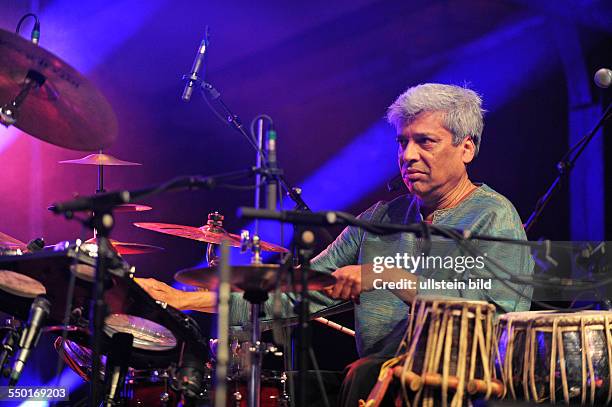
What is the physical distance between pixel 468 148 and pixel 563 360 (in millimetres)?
1292

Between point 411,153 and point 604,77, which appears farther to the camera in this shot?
point 411,153

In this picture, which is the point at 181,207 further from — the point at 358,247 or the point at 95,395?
the point at 95,395

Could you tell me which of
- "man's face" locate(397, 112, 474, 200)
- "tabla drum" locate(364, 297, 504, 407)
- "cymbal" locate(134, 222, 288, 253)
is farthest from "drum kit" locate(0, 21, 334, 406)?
"man's face" locate(397, 112, 474, 200)

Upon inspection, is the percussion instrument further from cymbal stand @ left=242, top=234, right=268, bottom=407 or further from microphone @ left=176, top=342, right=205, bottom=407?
cymbal stand @ left=242, top=234, right=268, bottom=407

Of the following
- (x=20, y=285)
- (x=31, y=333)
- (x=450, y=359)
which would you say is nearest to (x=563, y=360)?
(x=450, y=359)

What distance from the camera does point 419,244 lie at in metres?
3.81

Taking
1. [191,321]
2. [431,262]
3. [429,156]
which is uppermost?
[429,156]

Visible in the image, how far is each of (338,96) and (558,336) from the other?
2.74m

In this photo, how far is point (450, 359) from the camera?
292 centimetres

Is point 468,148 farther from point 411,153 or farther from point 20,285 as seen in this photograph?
point 20,285

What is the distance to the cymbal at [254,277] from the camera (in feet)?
8.69

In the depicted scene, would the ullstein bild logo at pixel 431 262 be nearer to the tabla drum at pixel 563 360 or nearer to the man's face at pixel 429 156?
the man's face at pixel 429 156

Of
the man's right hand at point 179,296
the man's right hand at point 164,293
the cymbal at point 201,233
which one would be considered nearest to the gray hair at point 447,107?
the cymbal at point 201,233

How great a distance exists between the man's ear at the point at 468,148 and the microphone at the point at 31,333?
204cm
